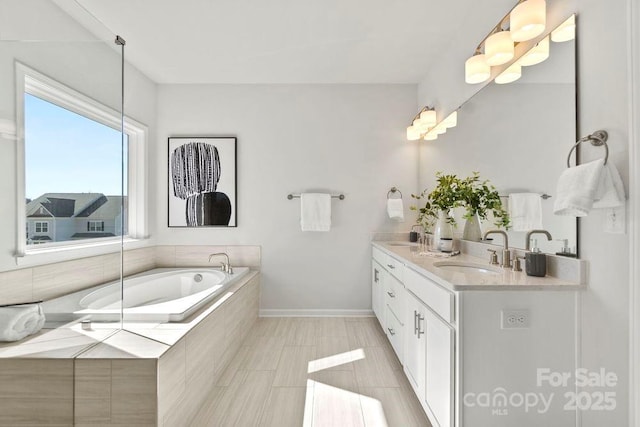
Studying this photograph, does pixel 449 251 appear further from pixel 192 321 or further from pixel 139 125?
pixel 139 125

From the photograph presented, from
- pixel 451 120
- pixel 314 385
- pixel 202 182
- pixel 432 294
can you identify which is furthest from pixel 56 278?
pixel 451 120

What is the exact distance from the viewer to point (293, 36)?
2.56 m

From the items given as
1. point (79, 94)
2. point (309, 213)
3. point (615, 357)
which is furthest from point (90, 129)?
point (615, 357)

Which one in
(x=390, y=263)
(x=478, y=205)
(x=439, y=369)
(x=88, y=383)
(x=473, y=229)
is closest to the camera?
(x=88, y=383)

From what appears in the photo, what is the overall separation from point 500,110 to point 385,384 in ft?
6.14

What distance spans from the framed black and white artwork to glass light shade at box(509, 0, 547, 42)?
265 cm

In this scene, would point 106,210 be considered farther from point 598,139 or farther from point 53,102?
point 598,139

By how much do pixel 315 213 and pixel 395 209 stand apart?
829 mm

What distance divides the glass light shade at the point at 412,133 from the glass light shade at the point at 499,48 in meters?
1.36

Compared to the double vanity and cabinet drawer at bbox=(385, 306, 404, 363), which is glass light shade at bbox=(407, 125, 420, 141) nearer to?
cabinet drawer at bbox=(385, 306, 404, 363)

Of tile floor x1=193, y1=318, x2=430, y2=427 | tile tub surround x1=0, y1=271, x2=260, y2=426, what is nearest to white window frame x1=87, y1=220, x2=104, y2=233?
tile tub surround x1=0, y1=271, x2=260, y2=426

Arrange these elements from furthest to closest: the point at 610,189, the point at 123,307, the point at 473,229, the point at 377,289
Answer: the point at 377,289
the point at 473,229
the point at 123,307
the point at 610,189

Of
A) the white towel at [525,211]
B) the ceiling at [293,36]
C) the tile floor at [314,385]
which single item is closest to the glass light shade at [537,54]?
the ceiling at [293,36]

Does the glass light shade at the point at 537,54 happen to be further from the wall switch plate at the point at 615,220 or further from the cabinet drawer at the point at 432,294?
the cabinet drawer at the point at 432,294
